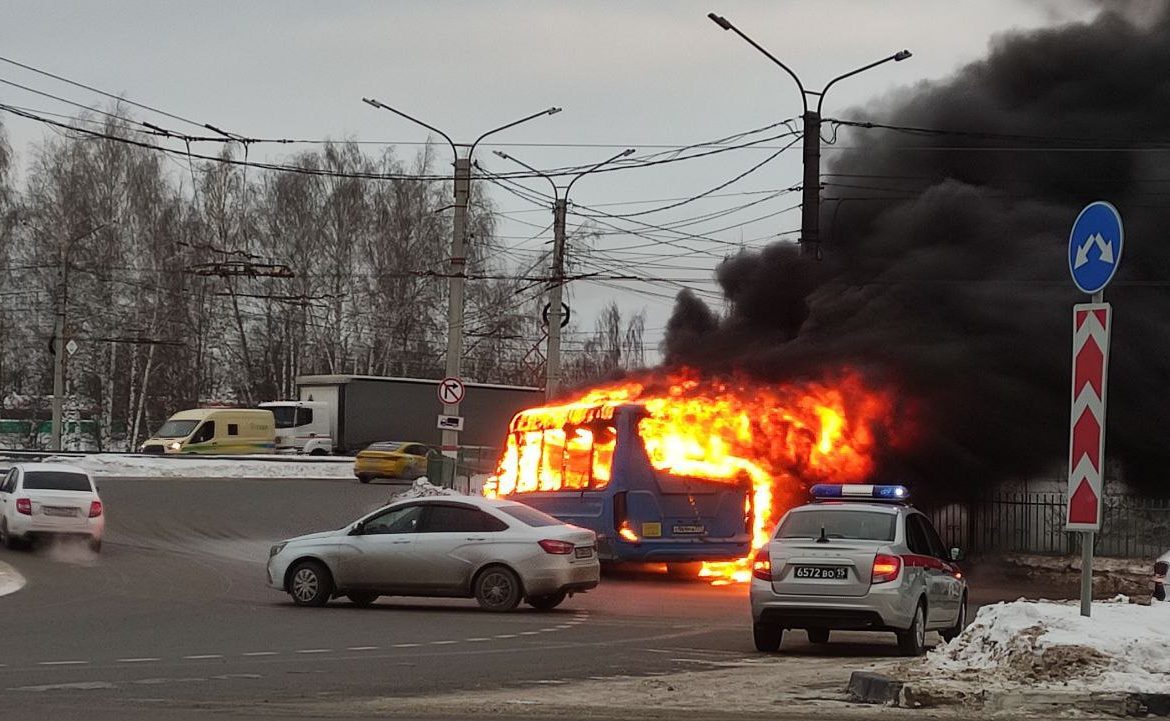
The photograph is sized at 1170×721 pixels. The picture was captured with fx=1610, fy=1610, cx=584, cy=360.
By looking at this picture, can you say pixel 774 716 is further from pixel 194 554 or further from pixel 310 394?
pixel 310 394

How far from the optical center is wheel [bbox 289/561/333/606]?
19312 millimetres

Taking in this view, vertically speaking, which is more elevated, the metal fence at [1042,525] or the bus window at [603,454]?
the bus window at [603,454]

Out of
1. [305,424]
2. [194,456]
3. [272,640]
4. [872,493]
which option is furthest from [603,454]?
[305,424]

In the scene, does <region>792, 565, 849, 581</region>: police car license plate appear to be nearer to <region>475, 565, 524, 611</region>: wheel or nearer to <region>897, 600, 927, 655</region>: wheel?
<region>897, 600, 927, 655</region>: wheel

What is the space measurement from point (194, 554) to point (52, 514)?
8.70ft

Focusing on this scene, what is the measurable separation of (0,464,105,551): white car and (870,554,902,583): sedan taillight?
55.1ft

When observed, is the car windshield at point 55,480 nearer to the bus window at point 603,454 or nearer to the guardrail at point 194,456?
the bus window at point 603,454

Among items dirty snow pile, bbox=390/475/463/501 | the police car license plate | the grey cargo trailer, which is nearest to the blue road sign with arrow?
the police car license plate

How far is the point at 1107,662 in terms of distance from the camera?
10461 mm

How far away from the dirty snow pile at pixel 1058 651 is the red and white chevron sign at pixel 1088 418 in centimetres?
72

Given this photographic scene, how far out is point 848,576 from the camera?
47.3ft

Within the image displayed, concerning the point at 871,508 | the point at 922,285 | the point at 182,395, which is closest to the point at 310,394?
the point at 182,395

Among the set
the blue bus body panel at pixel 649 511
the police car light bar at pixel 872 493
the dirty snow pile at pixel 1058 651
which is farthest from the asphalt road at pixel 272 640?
the dirty snow pile at pixel 1058 651

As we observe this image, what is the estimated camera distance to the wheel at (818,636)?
53.6 ft
